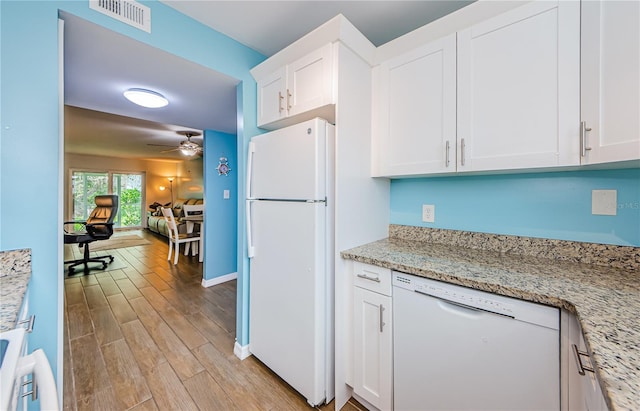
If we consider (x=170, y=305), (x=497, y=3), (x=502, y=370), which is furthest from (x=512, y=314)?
(x=170, y=305)

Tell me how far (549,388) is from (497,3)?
1.69 meters

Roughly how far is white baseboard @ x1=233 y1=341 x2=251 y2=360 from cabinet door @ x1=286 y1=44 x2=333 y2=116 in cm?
177

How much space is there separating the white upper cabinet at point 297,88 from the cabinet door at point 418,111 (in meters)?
0.42

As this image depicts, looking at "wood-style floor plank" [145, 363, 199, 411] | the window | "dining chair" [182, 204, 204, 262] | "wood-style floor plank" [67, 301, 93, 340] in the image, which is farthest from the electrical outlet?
the window

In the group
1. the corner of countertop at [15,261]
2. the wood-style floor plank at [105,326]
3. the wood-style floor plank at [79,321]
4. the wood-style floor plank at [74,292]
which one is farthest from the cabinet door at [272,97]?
the wood-style floor plank at [74,292]

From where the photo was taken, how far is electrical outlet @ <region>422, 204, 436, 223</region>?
1.77 m

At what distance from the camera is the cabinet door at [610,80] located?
0.93 m

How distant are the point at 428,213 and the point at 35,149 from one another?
2194 mm

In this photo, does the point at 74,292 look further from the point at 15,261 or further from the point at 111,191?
the point at 111,191

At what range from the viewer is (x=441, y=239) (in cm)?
171

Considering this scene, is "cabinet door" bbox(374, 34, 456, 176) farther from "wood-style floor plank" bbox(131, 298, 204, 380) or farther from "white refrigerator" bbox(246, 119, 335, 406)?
"wood-style floor plank" bbox(131, 298, 204, 380)

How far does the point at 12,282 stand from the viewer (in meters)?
1.01

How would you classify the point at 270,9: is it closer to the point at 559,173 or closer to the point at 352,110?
the point at 352,110

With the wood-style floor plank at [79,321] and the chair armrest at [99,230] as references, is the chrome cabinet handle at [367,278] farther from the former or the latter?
the chair armrest at [99,230]
